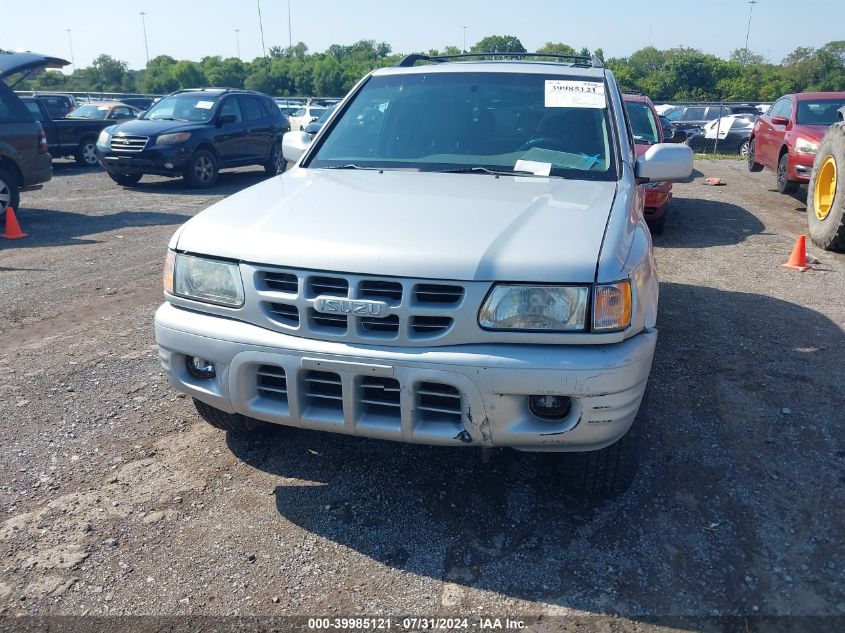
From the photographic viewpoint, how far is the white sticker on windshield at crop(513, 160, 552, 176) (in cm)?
365

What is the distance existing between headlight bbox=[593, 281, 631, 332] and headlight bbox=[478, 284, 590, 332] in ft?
0.15

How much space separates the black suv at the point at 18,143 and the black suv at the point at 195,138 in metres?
2.81

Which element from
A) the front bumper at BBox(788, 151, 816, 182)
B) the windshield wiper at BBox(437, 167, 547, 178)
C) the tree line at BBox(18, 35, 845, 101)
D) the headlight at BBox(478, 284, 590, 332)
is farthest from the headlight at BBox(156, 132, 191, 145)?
the tree line at BBox(18, 35, 845, 101)

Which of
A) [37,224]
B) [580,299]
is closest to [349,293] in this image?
[580,299]

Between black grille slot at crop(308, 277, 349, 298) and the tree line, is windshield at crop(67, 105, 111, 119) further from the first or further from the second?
the tree line

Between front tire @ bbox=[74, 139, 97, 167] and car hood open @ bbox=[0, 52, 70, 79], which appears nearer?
car hood open @ bbox=[0, 52, 70, 79]

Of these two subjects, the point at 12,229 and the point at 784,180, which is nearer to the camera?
the point at 12,229

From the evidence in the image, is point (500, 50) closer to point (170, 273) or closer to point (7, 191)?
point (7, 191)

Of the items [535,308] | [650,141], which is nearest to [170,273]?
[535,308]

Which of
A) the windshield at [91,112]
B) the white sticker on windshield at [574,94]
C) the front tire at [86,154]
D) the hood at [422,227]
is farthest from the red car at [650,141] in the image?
the windshield at [91,112]

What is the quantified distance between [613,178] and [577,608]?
80.3 inches

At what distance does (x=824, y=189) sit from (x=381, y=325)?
7690 millimetres

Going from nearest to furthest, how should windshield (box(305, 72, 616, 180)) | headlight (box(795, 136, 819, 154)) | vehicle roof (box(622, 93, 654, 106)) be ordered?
windshield (box(305, 72, 616, 180)), vehicle roof (box(622, 93, 654, 106)), headlight (box(795, 136, 819, 154))

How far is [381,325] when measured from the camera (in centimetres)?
263
